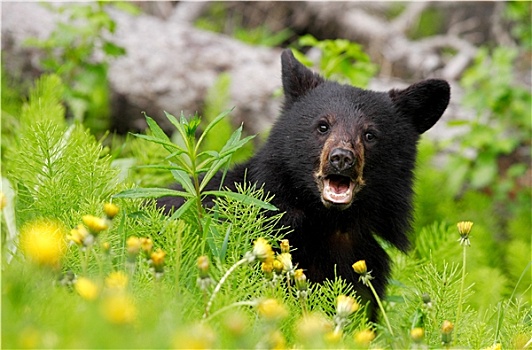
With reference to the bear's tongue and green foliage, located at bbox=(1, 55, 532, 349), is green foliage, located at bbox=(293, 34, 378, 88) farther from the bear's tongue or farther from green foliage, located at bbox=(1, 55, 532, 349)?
the bear's tongue

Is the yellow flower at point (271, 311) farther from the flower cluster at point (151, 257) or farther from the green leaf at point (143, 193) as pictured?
the green leaf at point (143, 193)

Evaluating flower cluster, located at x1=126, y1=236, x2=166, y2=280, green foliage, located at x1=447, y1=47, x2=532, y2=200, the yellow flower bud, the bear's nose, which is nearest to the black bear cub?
the bear's nose

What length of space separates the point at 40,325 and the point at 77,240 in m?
0.36

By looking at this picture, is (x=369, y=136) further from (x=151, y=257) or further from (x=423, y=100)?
(x=151, y=257)

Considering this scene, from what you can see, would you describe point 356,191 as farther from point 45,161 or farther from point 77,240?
point 77,240

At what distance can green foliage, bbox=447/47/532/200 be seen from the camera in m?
6.48

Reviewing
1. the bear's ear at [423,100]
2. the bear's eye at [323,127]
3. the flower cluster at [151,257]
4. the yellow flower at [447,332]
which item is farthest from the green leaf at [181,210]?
the bear's ear at [423,100]

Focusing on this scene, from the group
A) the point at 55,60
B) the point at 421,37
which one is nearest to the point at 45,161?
the point at 55,60

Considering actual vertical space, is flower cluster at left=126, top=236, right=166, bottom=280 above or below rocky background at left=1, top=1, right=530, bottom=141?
above

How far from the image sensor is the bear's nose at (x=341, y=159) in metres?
3.46

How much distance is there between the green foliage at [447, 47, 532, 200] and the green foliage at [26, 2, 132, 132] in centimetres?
298

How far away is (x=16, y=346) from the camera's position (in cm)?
160

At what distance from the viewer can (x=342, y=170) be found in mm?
3496

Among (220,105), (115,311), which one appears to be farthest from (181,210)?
(220,105)
